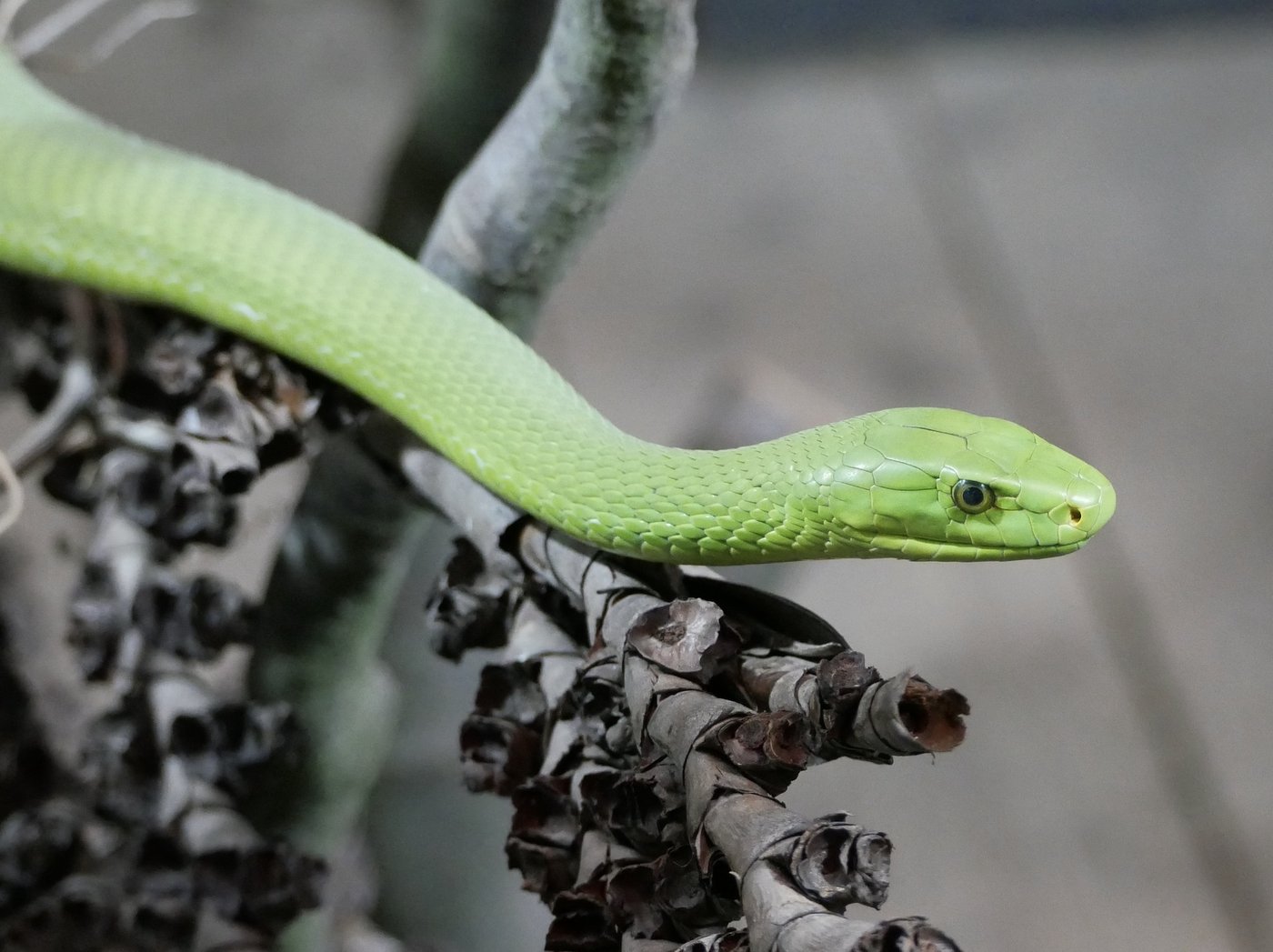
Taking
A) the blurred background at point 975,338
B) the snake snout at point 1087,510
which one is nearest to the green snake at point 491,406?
the snake snout at point 1087,510

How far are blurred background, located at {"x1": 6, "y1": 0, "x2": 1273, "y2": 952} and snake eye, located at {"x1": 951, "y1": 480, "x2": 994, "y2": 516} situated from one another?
72 centimetres

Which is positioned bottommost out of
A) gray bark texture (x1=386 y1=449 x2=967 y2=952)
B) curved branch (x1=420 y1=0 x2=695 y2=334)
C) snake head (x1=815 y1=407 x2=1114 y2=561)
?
gray bark texture (x1=386 y1=449 x2=967 y2=952)

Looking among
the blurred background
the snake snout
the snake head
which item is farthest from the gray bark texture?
the blurred background

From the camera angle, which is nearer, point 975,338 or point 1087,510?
point 1087,510

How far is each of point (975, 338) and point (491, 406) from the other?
2579 millimetres

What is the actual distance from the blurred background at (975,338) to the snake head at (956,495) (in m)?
0.70

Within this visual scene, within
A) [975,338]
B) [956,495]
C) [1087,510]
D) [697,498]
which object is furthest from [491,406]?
[975,338]

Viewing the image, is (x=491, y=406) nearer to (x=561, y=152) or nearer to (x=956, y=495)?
(x=561, y=152)

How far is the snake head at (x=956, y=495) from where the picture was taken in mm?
1123

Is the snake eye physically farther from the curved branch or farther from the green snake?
the curved branch

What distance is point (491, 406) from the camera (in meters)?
1.24

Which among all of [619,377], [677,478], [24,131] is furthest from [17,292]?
[619,377]

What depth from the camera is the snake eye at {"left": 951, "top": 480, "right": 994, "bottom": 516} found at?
113 centimetres

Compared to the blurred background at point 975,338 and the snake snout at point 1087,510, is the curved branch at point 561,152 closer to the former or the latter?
the snake snout at point 1087,510
